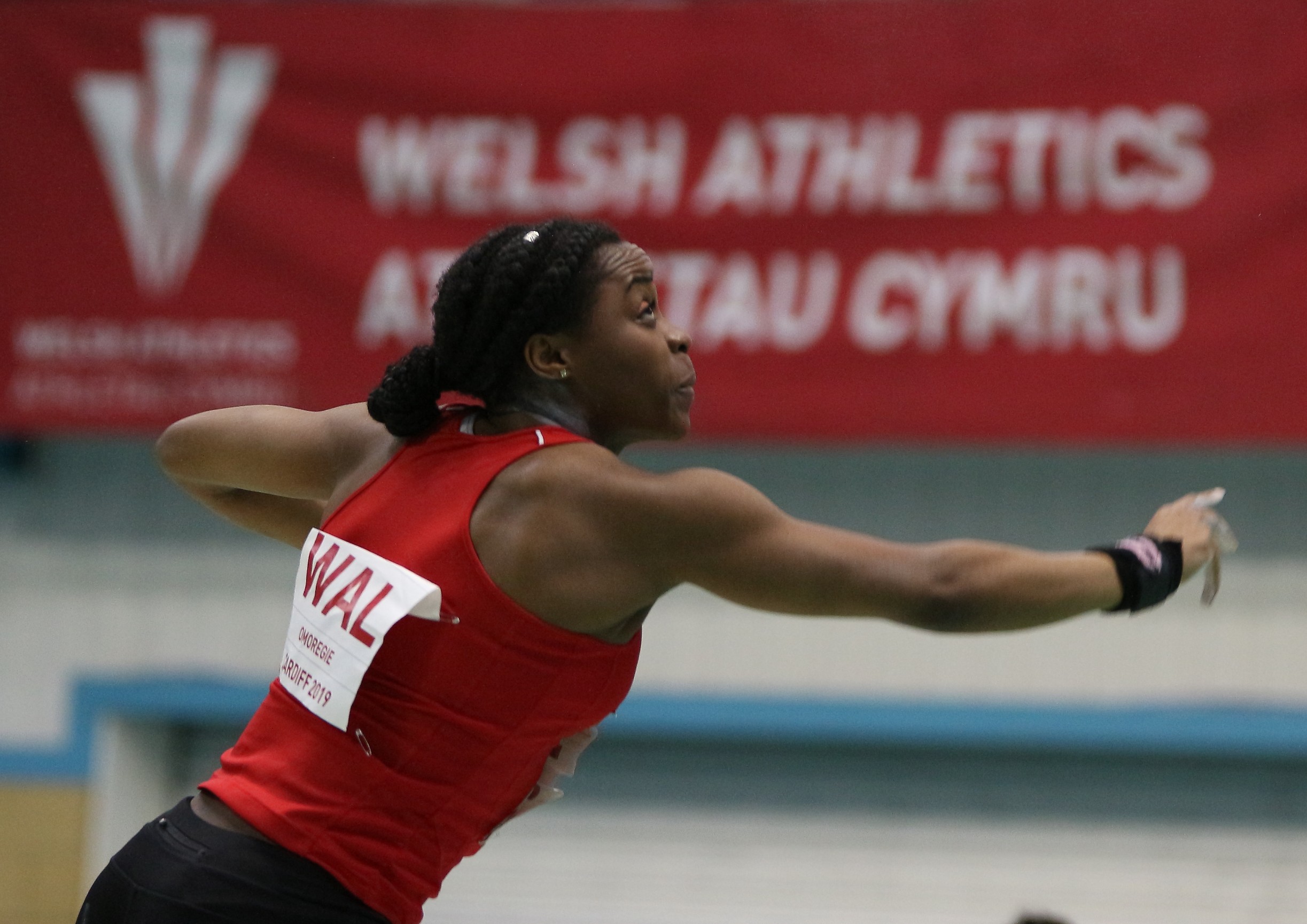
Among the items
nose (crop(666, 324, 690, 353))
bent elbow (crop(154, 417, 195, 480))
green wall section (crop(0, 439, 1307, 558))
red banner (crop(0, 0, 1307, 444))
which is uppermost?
red banner (crop(0, 0, 1307, 444))

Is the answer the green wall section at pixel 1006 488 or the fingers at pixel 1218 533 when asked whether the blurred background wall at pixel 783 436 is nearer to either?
the green wall section at pixel 1006 488

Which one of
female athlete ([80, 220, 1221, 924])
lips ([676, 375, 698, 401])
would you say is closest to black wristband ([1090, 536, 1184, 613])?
female athlete ([80, 220, 1221, 924])

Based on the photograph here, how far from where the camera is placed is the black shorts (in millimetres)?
1836

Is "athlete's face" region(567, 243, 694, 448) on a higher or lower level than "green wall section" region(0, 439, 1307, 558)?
lower

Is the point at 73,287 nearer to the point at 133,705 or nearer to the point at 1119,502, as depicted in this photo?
the point at 133,705

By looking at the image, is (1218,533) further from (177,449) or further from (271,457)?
(177,449)

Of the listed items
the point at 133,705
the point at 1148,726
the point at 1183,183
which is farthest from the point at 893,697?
the point at 133,705

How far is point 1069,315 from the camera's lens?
5.08 meters

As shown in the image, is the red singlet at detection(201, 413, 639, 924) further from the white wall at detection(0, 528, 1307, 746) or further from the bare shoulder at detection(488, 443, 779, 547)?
the white wall at detection(0, 528, 1307, 746)

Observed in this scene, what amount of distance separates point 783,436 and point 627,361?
327 cm

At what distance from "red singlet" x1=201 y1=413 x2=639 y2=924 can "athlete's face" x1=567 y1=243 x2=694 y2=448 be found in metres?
0.11

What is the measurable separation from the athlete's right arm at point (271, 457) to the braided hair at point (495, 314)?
101mm

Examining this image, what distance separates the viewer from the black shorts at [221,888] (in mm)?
1836

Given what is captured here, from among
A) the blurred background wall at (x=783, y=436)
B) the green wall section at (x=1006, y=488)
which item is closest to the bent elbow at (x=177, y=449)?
the blurred background wall at (x=783, y=436)
